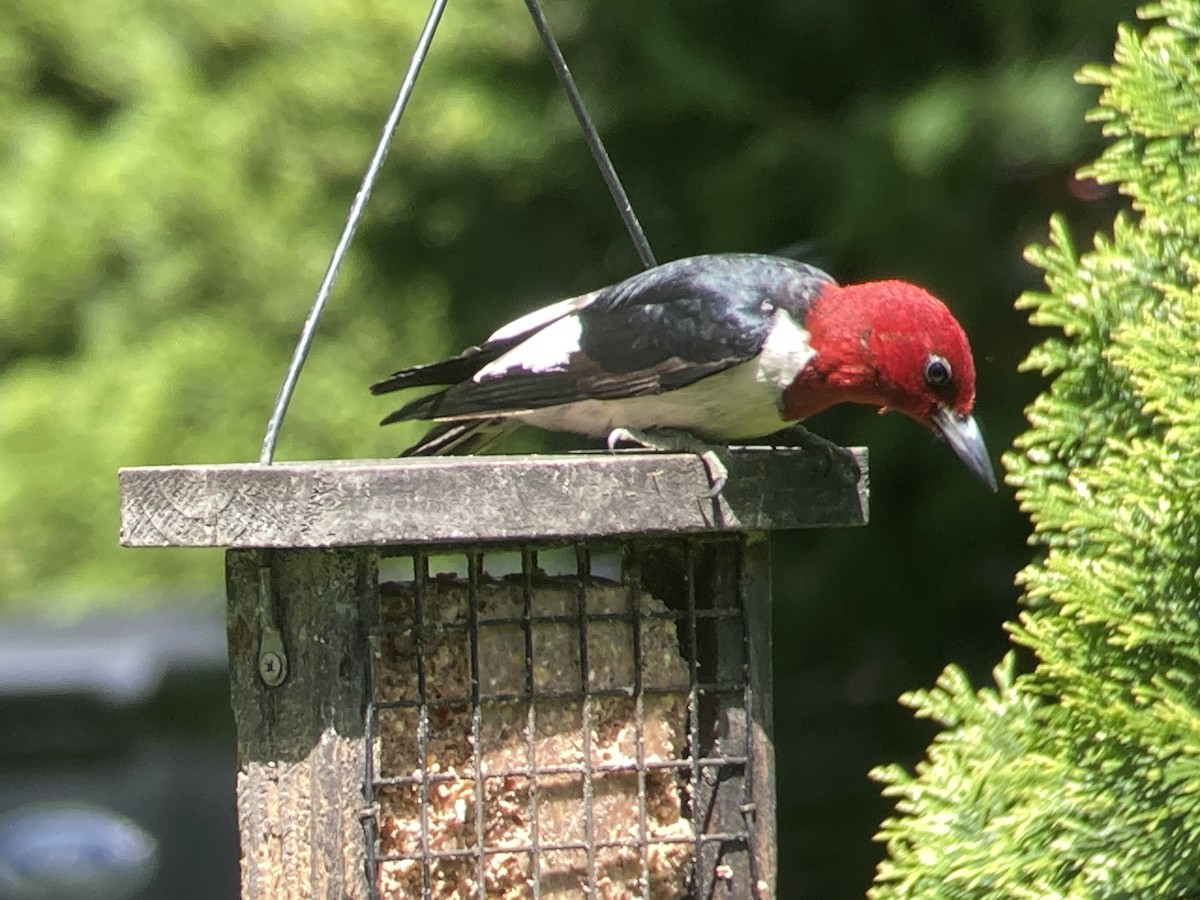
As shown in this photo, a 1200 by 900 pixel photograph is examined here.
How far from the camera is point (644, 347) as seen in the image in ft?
7.37

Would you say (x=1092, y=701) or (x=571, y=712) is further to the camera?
(x=571, y=712)

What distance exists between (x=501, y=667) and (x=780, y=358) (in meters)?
0.59

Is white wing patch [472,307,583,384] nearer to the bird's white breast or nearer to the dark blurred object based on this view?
the bird's white breast

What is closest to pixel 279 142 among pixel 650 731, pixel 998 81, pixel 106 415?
pixel 106 415

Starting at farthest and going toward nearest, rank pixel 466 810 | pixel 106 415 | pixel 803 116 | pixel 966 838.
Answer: pixel 106 415 < pixel 803 116 < pixel 466 810 < pixel 966 838

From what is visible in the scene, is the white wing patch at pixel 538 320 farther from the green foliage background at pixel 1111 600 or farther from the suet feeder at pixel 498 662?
the green foliage background at pixel 1111 600

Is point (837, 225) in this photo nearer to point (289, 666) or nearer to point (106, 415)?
point (289, 666)

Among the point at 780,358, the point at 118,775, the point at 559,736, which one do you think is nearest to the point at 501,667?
the point at 559,736

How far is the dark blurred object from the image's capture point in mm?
5246

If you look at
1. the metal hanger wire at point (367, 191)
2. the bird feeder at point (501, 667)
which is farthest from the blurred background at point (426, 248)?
the bird feeder at point (501, 667)

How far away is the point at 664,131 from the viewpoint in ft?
13.1

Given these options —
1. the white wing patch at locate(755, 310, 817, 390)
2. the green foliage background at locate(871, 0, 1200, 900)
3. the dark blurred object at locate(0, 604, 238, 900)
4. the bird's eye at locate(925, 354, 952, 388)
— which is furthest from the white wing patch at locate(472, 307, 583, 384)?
the dark blurred object at locate(0, 604, 238, 900)

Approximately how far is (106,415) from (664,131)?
2298 mm

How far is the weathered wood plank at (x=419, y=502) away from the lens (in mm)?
1765
